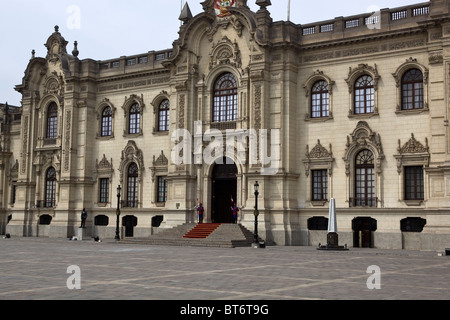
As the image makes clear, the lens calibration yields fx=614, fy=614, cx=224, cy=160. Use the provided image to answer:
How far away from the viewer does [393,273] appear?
18750 millimetres

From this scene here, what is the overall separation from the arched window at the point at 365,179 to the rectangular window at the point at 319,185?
202 centimetres

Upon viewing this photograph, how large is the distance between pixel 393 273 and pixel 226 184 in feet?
78.3

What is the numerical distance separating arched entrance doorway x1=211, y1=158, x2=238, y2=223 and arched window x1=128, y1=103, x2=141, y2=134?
8288 mm

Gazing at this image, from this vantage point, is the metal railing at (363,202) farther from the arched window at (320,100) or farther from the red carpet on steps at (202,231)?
the red carpet on steps at (202,231)

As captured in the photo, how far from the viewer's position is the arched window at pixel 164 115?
1782 inches

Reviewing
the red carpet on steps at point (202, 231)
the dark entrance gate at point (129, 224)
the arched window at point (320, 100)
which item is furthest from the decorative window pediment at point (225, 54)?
the dark entrance gate at point (129, 224)

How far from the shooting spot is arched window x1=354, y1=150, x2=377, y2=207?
1426 inches

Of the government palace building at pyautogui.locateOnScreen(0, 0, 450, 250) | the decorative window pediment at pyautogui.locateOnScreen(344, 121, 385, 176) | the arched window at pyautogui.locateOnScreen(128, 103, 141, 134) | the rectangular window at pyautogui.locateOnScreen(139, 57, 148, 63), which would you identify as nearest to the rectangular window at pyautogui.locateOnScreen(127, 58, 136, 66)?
the government palace building at pyautogui.locateOnScreen(0, 0, 450, 250)

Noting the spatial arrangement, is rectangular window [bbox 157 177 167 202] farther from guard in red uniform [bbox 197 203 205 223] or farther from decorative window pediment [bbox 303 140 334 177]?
decorative window pediment [bbox 303 140 334 177]

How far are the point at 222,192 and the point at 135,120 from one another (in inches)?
386

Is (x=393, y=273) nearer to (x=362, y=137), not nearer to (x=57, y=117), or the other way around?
(x=362, y=137)

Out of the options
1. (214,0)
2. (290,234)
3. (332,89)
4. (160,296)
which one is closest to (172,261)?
(160,296)

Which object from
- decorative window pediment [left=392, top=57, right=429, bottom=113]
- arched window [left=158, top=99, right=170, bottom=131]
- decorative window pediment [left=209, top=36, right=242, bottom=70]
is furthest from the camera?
arched window [left=158, top=99, right=170, bottom=131]

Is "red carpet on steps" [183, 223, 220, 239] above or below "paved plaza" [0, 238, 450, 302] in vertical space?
above
